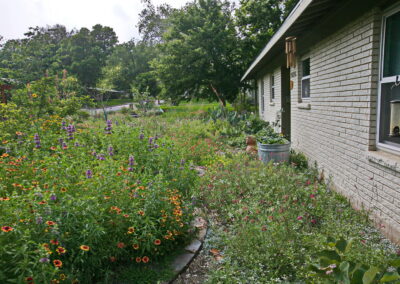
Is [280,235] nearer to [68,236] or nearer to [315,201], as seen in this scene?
[315,201]

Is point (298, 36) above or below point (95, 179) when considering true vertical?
above

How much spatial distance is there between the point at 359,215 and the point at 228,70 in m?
17.0

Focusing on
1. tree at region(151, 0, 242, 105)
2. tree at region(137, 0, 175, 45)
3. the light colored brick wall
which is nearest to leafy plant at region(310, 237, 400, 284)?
the light colored brick wall

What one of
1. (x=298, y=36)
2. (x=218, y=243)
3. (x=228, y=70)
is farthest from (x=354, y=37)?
(x=228, y=70)

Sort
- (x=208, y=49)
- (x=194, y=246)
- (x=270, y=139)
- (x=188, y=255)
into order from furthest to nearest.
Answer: (x=208, y=49), (x=270, y=139), (x=194, y=246), (x=188, y=255)

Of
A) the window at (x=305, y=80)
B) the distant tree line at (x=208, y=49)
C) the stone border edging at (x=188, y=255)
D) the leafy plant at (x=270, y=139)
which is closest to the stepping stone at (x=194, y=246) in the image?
the stone border edging at (x=188, y=255)

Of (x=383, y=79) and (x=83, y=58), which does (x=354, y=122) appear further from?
(x=83, y=58)

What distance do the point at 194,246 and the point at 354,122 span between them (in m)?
2.73

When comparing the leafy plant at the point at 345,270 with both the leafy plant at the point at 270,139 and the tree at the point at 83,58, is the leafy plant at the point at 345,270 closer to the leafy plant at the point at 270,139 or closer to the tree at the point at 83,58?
the leafy plant at the point at 270,139

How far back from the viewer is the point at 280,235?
277 cm

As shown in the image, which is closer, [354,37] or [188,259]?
[188,259]

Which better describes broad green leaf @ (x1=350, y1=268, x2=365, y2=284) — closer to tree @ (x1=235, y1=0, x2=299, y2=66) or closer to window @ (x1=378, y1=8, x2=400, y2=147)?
window @ (x1=378, y1=8, x2=400, y2=147)

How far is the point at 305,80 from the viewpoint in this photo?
6.55 meters

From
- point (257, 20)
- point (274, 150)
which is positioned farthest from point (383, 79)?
point (257, 20)
